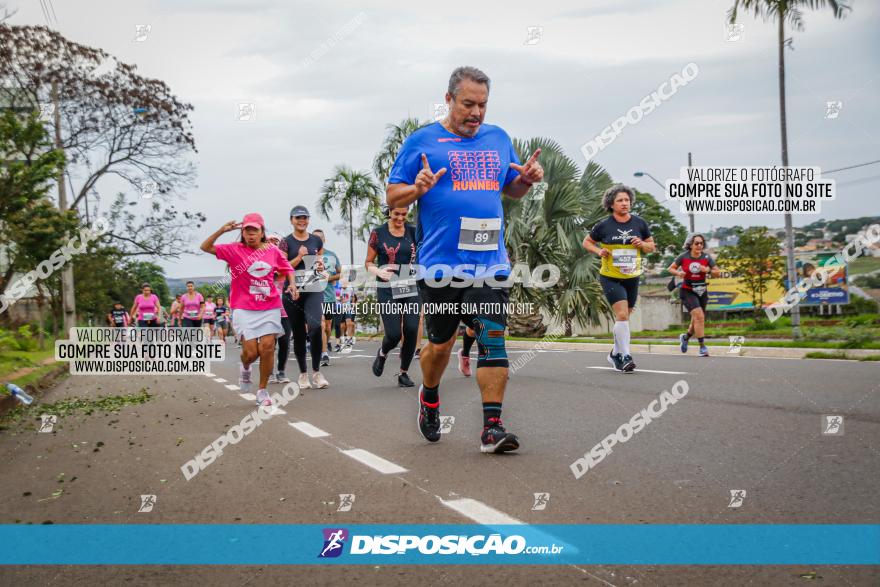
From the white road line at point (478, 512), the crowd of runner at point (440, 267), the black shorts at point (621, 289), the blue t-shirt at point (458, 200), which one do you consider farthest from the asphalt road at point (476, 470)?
the black shorts at point (621, 289)

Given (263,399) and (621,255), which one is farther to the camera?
(621,255)

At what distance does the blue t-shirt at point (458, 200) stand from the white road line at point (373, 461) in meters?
1.22

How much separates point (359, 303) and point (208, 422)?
31288 mm

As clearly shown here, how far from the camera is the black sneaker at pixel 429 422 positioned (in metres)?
5.69

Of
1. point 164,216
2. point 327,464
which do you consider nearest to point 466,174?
point 327,464

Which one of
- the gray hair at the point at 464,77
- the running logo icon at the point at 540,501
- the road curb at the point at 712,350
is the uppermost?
the gray hair at the point at 464,77

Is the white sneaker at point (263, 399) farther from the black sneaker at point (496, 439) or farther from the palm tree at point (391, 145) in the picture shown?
the palm tree at point (391, 145)

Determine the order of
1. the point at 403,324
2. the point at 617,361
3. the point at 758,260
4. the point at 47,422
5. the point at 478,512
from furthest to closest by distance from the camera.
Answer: the point at 758,260 → the point at 617,361 → the point at 403,324 → the point at 47,422 → the point at 478,512

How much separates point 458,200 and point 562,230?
50.1 ft

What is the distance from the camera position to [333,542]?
337 centimetres

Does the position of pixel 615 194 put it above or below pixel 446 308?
above

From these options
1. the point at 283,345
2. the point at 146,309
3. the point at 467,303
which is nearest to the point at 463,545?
the point at 467,303

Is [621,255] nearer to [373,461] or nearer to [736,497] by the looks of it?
[373,461]

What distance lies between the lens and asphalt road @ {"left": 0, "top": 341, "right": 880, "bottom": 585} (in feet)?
10.2
